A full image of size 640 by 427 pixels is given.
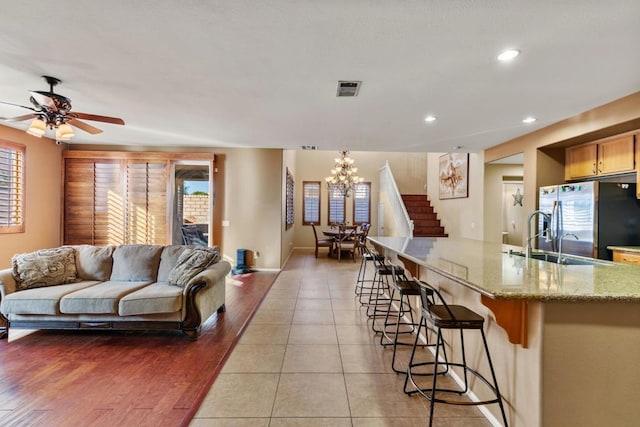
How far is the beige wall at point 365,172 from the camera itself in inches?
408

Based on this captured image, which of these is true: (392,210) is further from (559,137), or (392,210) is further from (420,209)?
(559,137)

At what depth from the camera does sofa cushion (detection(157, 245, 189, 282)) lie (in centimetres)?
365

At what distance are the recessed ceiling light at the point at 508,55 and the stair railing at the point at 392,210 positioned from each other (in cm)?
430

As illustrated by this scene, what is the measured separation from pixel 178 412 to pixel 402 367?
5.74 feet

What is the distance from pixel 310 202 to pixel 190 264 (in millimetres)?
7069

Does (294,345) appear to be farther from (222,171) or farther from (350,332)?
(222,171)

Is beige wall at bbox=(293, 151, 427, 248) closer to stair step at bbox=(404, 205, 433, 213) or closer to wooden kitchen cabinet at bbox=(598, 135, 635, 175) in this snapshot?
stair step at bbox=(404, 205, 433, 213)

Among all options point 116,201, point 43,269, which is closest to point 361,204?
point 116,201

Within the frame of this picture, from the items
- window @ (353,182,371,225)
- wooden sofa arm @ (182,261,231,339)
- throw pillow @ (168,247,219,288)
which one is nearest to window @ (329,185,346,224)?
window @ (353,182,371,225)

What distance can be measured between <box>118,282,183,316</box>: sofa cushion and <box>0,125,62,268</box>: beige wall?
335cm

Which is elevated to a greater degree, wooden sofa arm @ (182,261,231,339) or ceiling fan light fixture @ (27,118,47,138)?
ceiling fan light fixture @ (27,118,47,138)

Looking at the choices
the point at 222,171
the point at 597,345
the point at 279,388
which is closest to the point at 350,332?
the point at 279,388

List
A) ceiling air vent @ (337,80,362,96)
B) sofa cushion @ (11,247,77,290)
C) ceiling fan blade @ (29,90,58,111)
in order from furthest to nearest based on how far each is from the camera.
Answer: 1. sofa cushion @ (11,247,77,290)
2. ceiling air vent @ (337,80,362,96)
3. ceiling fan blade @ (29,90,58,111)

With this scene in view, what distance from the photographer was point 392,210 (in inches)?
324
